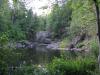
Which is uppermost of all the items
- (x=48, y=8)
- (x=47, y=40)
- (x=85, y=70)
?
(x=48, y=8)

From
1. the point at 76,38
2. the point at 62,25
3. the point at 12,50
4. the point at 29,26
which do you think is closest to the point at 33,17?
the point at 29,26

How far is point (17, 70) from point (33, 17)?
7039 centimetres

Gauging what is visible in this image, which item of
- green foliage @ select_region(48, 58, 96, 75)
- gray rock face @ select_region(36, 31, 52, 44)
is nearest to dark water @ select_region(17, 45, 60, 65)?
green foliage @ select_region(48, 58, 96, 75)

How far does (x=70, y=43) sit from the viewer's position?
174 feet

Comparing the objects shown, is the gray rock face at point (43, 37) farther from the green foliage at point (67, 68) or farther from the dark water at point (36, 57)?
the green foliage at point (67, 68)

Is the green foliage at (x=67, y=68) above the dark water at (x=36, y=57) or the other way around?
above

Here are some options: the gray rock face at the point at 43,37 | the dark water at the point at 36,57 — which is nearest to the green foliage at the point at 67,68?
the dark water at the point at 36,57

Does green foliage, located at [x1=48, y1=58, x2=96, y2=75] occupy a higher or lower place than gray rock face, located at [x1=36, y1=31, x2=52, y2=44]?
higher

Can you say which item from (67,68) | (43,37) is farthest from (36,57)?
(43,37)

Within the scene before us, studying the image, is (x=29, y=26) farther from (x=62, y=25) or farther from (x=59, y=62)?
(x=59, y=62)

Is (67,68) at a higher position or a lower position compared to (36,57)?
higher

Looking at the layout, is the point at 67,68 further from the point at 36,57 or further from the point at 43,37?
the point at 43,37

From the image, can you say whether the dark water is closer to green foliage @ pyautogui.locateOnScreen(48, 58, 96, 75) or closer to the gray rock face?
green foliage @ pyautogui.locateOnScreen(48, 58, 96, 75)

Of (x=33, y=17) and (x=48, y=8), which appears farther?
(x=33, y=17)
